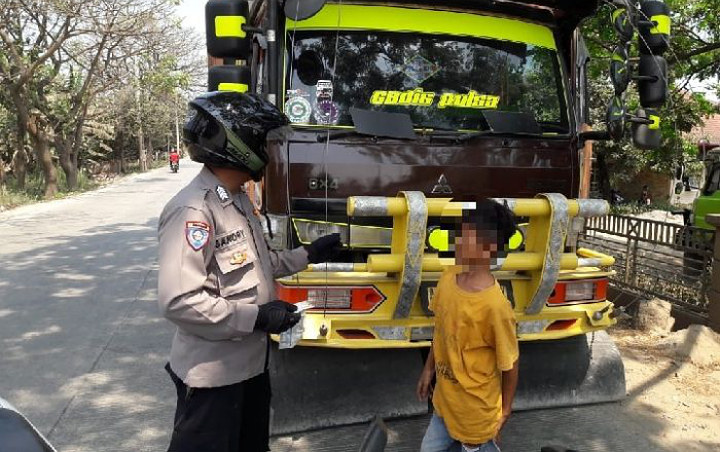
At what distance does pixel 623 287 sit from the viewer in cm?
713

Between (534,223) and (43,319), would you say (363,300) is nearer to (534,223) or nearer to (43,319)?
(534,223)

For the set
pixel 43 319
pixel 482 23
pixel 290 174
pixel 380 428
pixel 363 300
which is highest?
pixel 482 23

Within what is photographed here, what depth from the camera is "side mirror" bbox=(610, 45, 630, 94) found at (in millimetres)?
3809

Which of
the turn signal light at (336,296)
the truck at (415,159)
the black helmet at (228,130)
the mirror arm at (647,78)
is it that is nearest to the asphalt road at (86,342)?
the truck at (415,159)

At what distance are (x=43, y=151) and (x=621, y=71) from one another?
2240 cm

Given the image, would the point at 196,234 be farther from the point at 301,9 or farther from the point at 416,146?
the point at 416,146

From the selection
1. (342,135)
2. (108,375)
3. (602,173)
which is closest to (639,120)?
(342,135)

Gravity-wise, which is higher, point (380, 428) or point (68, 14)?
point (68, 14)

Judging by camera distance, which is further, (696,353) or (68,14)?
(68,14)

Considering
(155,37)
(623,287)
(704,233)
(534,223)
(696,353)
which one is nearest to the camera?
(534,223)

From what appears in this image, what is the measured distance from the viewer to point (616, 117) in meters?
3.92

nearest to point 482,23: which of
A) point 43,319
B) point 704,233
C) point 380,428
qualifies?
point 380,428

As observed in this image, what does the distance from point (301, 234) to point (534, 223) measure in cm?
136

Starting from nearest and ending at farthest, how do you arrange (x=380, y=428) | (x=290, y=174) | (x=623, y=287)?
(x=380, y=428) → (x=290, y=174) → (x=623, y=287)
